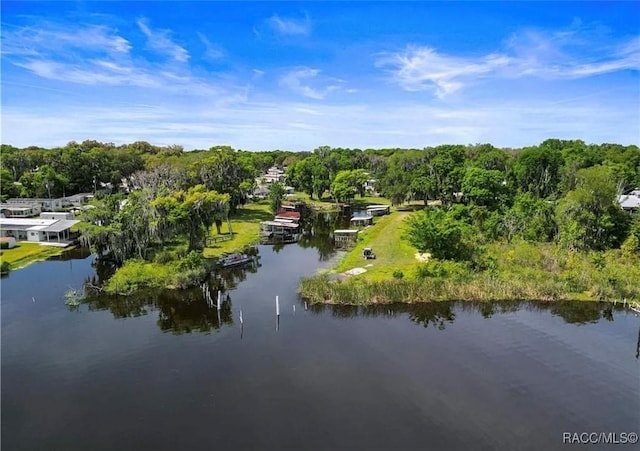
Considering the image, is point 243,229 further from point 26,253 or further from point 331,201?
point 331,201

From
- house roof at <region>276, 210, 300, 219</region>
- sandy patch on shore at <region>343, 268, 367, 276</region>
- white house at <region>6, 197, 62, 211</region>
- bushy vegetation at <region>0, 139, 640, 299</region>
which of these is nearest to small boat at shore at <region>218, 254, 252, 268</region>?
bushy vegetation at <region>0, 139, 640, 299</region>

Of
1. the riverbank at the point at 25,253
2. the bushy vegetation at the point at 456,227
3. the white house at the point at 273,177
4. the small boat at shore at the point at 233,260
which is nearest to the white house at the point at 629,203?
the bushy vegetation at the point at 456,227

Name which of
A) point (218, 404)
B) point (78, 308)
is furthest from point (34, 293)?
point (218, 404)

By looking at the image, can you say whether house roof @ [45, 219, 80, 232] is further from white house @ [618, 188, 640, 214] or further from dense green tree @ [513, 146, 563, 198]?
dense green tree @ [513, 146, 563, 198]

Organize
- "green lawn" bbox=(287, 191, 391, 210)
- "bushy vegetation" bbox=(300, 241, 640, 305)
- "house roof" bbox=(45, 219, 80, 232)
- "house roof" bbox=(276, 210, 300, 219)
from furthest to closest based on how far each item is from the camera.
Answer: "green lawn" bbox=(287, 191, 391, 210) < "house roof" bbox=(276, 210, 300, 219) < "house roof" bbox=(45, 219, 80, 232) < "bushy vegetation" bbox=(300, 241, 640, 305)

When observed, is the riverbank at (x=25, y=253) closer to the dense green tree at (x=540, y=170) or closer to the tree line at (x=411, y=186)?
the tree line at (x=411, y=186)

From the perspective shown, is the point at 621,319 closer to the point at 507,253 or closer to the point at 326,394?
the point at 507,253
